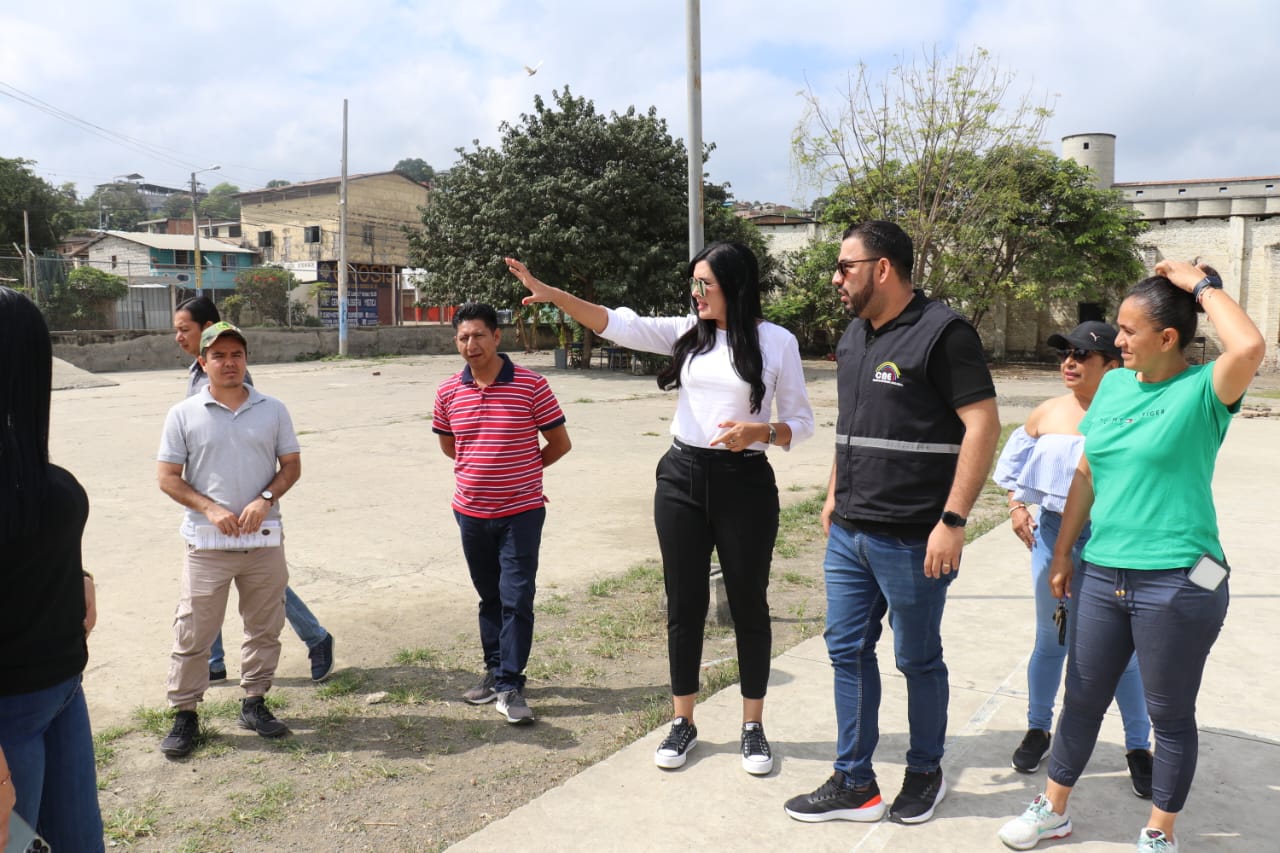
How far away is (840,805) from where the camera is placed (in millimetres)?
3109

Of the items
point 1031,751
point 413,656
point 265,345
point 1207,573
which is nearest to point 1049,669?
point 1031,751

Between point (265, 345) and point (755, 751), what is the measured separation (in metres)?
29.7

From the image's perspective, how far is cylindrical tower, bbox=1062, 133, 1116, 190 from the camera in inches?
1665

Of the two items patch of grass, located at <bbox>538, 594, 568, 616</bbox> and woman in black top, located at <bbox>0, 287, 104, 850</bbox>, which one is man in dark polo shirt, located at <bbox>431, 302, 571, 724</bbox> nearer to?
patch of grass, located at <bbox>538, 594, 568, 616</bbox>

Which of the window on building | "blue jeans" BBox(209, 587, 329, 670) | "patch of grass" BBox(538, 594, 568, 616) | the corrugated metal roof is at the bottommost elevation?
"patch of grass" BBox(538, 594, 568, 616)

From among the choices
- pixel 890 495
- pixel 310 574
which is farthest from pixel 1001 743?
pixel 310 574

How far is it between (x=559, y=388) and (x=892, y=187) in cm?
875

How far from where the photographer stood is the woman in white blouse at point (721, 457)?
338 centimetres

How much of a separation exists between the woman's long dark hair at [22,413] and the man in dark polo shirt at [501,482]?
7.47 ft

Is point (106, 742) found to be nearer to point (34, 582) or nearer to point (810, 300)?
point (34, 582)

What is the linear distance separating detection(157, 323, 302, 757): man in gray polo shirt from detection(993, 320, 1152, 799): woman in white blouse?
9.80 feet

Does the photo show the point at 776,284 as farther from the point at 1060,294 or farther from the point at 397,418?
the point at 397,418

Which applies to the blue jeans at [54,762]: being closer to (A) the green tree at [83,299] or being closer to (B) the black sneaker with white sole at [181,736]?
(B) the black sneaker with white sole at [181,736]

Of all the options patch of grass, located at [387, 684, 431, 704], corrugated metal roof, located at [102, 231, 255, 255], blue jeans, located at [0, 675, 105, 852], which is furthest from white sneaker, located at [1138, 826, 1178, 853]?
corrugated metal roof, located at [102, 231, 255, 255]
